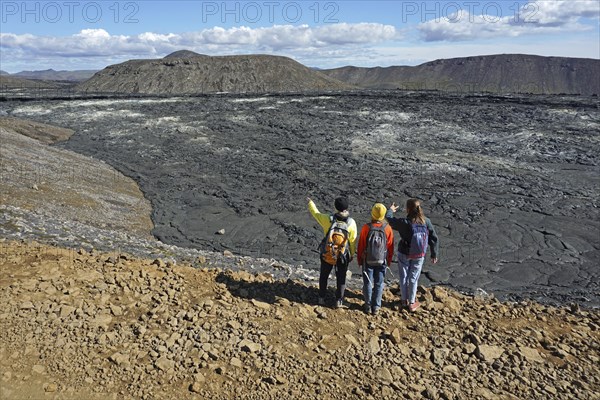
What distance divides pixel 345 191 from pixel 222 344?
40.5 ft

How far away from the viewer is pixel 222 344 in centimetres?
484

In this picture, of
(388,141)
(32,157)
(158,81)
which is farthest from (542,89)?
(32,157)

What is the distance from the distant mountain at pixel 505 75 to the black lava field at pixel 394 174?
63.9 metres

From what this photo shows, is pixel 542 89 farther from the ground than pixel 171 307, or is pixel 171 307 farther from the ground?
pixel 542 89

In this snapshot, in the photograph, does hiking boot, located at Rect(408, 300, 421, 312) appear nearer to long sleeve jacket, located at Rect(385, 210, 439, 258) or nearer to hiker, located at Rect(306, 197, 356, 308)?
long sleeve jacket, located at Rect(385, 210, 439, 258)

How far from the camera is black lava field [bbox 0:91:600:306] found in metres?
12.0

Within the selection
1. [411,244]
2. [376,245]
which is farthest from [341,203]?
[411,244]

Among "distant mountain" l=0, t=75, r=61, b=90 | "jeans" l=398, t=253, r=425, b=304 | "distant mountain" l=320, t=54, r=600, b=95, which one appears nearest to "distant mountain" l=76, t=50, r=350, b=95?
"distant mountain" l=0, t=75, r=61, b=90

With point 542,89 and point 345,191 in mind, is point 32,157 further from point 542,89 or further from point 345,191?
point 542,89

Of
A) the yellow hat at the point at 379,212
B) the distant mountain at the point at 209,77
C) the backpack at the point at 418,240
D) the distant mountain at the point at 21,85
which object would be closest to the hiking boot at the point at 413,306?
the backpack at the point at 418,240

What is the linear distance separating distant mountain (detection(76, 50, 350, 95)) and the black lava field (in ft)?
106

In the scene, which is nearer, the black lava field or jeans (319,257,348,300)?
jeans (319,257,348,300)

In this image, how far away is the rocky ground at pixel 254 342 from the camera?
4.35 m

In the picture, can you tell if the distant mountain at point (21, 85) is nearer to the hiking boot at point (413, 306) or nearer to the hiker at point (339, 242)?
the hiker at point (339, 242)
